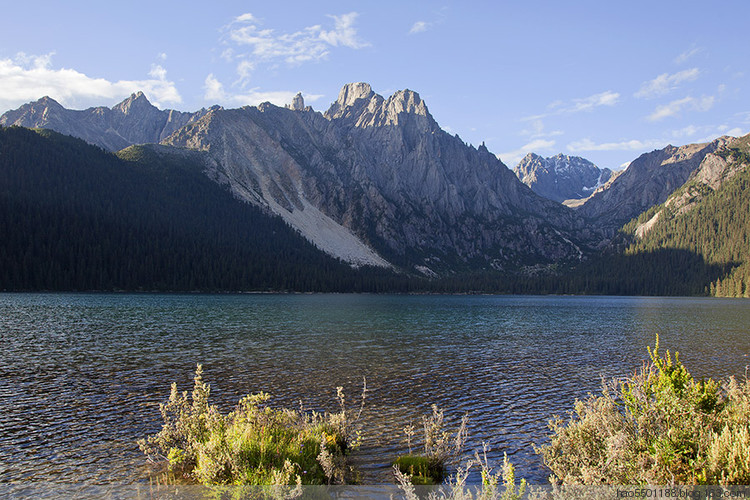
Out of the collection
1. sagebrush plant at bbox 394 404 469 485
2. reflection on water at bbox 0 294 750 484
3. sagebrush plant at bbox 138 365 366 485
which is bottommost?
reflection on water at bbox 0 294 750 484

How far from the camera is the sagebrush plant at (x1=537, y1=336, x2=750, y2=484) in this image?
11359 millimetres

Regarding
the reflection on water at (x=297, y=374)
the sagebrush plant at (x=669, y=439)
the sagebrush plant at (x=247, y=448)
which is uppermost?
the sagebrush plant at (x=669, y=439)

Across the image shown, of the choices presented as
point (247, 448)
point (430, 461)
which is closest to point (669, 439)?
point (430, 461)

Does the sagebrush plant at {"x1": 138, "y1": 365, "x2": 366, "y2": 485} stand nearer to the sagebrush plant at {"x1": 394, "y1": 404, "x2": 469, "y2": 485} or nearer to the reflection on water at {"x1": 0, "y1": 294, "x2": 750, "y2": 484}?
the reflection on water at {"x1": 0, "y1": 294, "x2": 750, "y2": 484}

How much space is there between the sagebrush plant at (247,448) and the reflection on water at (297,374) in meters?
1.43

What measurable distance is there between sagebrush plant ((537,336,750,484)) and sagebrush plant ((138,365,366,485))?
24.0ft

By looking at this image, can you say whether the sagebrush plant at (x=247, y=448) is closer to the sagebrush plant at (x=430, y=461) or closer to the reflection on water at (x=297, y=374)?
the reflection on water at (x=297, y=374)

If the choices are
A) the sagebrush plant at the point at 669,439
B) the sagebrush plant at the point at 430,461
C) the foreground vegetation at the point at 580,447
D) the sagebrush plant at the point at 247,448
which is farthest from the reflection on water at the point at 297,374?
the sagebrush plant at the point at 669,439

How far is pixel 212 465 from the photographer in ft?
44.3

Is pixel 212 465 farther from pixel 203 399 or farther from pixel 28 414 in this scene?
pixel 28 414

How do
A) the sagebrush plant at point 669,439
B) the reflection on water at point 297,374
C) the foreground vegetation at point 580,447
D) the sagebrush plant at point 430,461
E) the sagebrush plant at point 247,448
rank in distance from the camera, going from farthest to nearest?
the reflection on water at point 297,374, the sagebrush plant at point 430,461, the sagebrush plant at point 247,448, the foreground vegetation at point 580,447, the sagebrush plant at point 669,439

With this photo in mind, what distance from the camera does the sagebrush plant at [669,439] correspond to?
11.4 m

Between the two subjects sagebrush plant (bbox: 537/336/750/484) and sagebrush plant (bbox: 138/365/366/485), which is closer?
sagebrush plant (bbox: 537/336/750/484)

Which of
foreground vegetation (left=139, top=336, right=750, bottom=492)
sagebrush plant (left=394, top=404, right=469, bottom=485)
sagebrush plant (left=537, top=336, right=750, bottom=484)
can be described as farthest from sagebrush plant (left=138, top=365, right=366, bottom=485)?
sagebrush plant (left=537, top=336, right=750, bottom=484)
